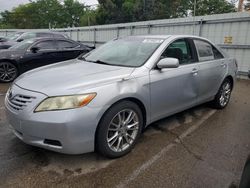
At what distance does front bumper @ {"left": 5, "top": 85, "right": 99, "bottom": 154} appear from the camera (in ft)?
7.77

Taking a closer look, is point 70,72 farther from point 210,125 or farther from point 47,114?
point 210,125

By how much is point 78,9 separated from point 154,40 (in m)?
58.8

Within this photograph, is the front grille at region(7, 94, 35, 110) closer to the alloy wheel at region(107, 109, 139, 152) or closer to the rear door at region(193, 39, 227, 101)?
the alloy wheel at region(107, 109, 139, 152)

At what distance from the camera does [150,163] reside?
9.23 feet

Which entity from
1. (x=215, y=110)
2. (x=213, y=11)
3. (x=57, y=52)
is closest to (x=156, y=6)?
(x=213, y=11)

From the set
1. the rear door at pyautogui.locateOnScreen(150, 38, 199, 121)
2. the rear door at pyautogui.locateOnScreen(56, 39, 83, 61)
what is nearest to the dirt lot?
the rear door at pyautogui.locateOnScreen(150, 38, 199, 121)

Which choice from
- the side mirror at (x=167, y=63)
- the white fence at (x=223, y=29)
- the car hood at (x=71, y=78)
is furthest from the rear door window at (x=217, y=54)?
the white fence at (x=223, y=29)

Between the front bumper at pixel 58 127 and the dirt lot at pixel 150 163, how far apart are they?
1.06 ft

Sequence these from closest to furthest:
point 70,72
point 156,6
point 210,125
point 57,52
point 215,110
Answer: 1. point 70,72
2. point 210,125
3. point 215,110
4. point 57,52
5. point 156,6

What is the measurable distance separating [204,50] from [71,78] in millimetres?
2637

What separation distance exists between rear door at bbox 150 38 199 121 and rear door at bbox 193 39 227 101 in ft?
0.60

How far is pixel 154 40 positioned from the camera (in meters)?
3.61

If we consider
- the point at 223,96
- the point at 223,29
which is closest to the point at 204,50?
the point at 223,96

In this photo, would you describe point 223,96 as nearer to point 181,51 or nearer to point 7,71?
point 181,51
